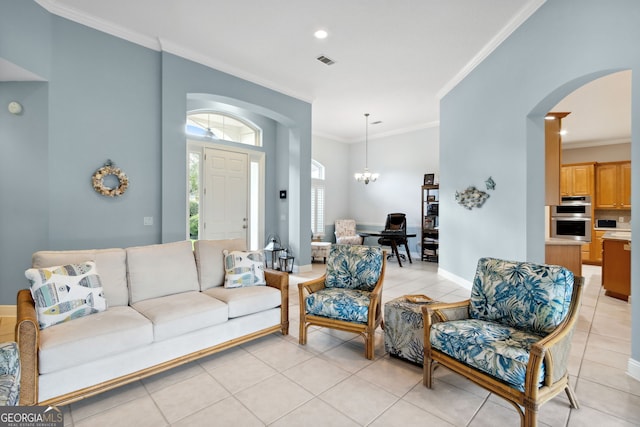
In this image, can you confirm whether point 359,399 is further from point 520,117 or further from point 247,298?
point 520,117

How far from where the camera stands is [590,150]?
765 centimetres

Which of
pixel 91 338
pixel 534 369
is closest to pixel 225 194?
pixel 91 338

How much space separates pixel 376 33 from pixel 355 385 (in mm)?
3843

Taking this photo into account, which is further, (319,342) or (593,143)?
Result: (593,143)

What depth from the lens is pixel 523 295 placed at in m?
2.07

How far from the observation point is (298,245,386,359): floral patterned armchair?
A: 2.65 metres

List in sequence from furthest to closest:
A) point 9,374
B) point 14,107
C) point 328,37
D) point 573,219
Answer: point 573,219, point 328,37, point 14,107, point 9,374

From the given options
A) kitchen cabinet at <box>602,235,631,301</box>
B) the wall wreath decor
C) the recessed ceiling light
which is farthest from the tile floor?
the recessed ceiling light

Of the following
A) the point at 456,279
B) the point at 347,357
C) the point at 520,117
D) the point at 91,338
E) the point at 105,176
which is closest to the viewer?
the point at 91,338

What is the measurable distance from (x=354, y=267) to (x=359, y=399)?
1.27 meters

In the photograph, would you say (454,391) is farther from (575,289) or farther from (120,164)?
(120,164)

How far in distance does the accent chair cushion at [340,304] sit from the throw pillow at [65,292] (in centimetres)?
172

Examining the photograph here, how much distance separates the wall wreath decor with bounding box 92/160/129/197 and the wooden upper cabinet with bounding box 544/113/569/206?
544cm

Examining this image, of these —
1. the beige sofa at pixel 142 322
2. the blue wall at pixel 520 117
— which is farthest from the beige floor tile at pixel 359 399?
the blue wall at pixel 520 117
